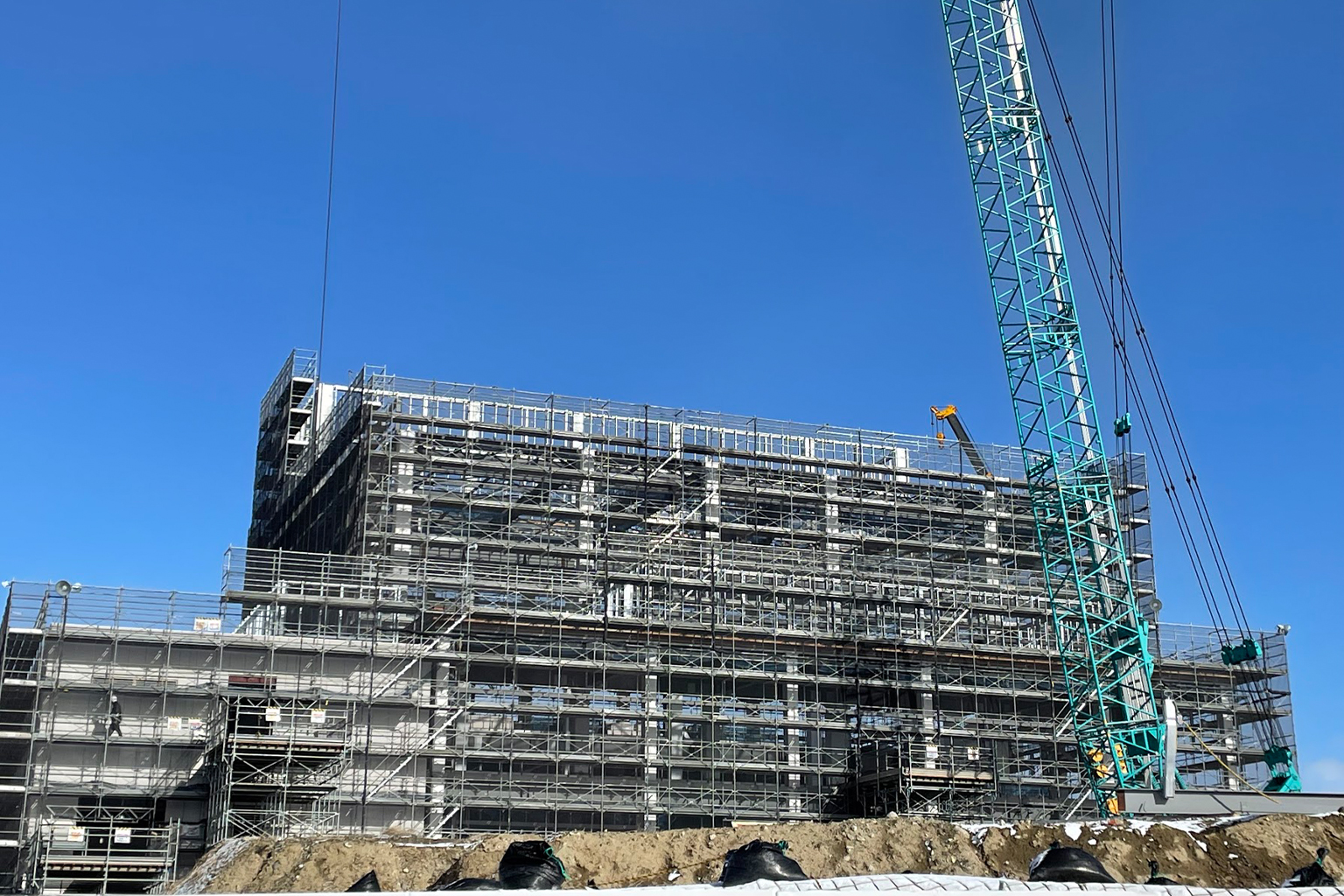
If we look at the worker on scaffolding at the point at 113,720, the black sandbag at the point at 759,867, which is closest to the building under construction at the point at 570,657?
the worker on scaffolding at the point at 113,720

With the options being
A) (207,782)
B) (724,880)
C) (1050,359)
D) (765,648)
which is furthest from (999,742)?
(724,880)

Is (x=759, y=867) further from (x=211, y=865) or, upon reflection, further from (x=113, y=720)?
(x=113, y=720)

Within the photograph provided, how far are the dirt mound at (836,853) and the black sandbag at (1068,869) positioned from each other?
830 centimetres

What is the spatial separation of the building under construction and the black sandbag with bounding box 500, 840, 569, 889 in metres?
19.1

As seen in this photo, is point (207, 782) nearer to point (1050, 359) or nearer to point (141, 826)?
point (141, 826)

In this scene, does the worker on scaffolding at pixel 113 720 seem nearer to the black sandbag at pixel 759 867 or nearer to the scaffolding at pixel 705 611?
the scaffolding at pixel 705 611

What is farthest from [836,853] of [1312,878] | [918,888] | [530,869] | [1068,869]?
[918,888]

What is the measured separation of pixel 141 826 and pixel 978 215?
33079 millimetres

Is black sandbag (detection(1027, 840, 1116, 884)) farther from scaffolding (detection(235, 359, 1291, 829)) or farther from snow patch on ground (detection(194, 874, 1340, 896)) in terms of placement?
scaffolding (detection(235, 359, 1291, 829))

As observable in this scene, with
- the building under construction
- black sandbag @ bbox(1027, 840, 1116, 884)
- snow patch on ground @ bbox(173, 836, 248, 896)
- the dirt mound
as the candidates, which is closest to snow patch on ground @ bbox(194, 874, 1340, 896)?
black sandbag @ bbox(1027, 840, 1116, 884)

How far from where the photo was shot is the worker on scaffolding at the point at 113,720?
1714 inches

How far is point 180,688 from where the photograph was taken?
145 feet

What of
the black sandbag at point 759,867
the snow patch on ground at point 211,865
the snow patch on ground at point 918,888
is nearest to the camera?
the snow patch on ground at point 918,888

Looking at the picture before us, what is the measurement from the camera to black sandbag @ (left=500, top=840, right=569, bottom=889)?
2275 centimetres
